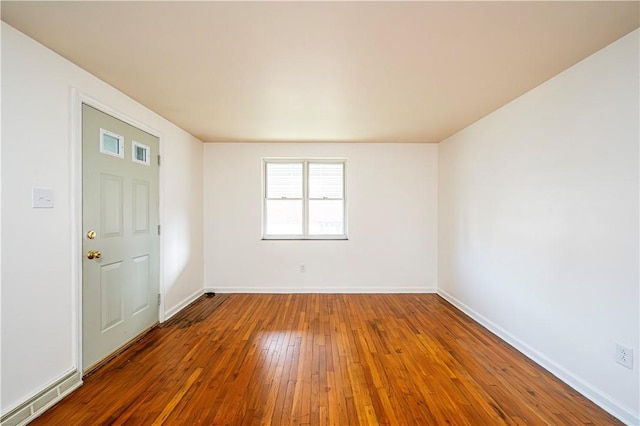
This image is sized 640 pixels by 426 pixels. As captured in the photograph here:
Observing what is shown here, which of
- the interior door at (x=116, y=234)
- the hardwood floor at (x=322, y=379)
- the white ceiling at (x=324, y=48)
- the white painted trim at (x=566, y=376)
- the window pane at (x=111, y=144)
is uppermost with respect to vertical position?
the white ceiling at (x=324, y=48)

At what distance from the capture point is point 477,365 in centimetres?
237

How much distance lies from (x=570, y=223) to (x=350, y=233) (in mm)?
2769

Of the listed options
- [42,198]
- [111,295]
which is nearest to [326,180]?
[111,295]

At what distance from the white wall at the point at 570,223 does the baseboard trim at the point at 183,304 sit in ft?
12.3

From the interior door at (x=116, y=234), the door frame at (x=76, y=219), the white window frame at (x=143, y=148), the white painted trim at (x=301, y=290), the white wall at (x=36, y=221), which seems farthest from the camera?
the white painted trim at (x=301, y=290)

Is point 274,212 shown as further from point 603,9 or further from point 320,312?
point 603,9

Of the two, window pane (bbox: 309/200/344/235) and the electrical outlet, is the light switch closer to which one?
window pane (bbox: 309/200/344/235)

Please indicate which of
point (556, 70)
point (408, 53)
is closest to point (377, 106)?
point (408, 53)

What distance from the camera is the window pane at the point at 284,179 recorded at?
457cm

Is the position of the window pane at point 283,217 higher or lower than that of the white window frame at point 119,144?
lower

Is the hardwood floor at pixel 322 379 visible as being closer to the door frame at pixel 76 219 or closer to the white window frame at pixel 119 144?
the door frame at pixel 76 219

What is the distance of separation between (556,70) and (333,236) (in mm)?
3269

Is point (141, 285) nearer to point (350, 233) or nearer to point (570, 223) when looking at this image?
point (350, 233)


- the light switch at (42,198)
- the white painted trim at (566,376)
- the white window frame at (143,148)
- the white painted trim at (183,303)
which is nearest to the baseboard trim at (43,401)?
the light switch at (42,198)
